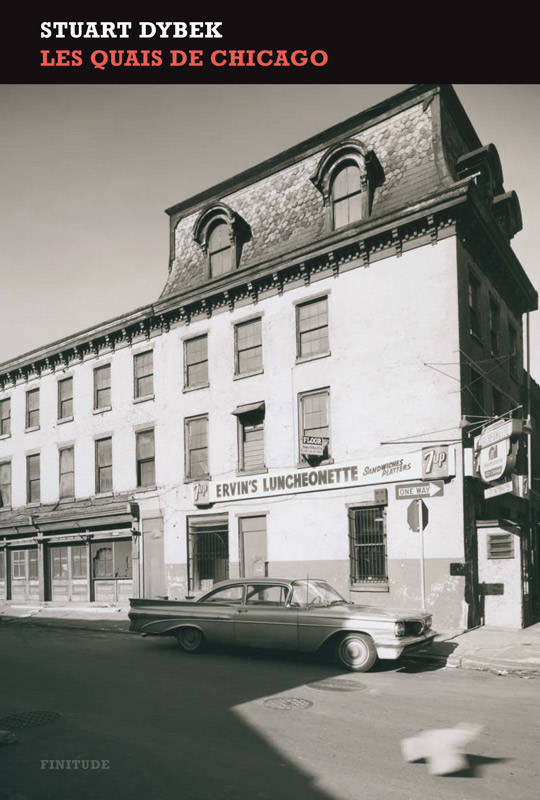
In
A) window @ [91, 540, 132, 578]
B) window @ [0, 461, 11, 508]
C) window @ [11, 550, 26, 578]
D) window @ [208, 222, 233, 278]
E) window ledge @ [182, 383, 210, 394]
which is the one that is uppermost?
window @ [208, 222, 233, 278]

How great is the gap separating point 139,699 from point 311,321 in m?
13.1

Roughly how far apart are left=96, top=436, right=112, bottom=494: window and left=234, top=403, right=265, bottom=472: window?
686 centimetres

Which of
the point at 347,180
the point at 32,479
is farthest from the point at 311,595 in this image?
the point at 32,479

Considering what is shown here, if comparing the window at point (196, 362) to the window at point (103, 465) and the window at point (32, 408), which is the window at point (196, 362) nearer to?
the window at point (103, 465)

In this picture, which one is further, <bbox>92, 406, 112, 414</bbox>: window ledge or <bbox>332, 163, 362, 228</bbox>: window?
<bbox>92, 406, 112, 414</bbox>: window ledge

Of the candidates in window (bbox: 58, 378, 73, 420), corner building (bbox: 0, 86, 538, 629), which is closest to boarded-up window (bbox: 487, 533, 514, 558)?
corner building (bbox: 0, 86, 538, 629)

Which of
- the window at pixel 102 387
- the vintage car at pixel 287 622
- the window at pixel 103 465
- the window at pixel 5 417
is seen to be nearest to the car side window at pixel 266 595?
the vintage car at pixel 287 622

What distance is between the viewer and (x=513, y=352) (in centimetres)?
2319

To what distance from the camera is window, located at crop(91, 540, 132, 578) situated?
24953mm

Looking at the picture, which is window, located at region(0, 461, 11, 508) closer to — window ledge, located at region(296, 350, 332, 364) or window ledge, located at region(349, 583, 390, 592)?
window ledge, located at region(296, 350, 332, 364)

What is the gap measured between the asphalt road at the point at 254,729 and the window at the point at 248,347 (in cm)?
1083

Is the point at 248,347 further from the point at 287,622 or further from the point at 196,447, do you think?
the point at 287,622

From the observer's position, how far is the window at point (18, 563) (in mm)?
29797
